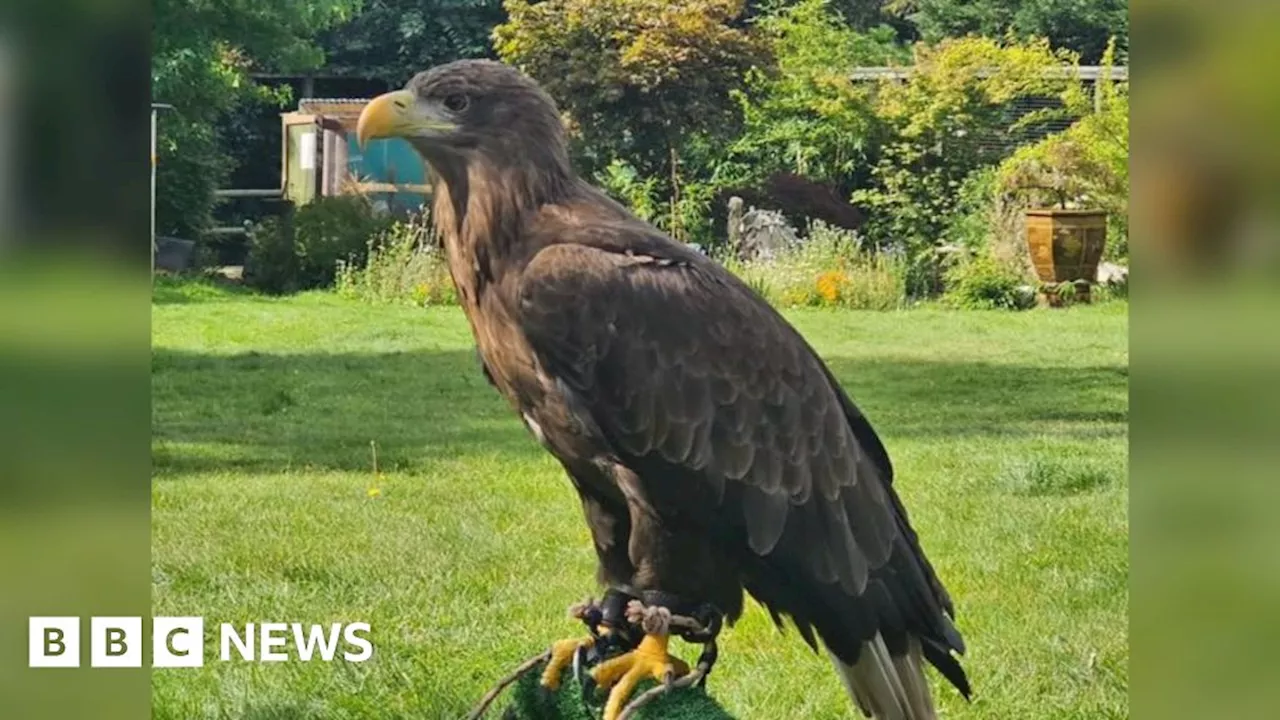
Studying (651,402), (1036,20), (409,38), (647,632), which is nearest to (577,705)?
(647,632)

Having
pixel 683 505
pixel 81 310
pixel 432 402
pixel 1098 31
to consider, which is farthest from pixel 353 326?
pixel 1098 31

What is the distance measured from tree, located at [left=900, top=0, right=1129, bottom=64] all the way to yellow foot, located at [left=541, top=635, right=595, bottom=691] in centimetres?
161

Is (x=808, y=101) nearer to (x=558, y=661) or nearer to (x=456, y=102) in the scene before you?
(x=456, y=102)

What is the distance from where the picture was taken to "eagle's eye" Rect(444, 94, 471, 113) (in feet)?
11.7

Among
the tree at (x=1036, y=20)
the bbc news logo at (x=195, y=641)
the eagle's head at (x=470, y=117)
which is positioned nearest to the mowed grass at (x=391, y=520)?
the bbc news logo at (x=195, y=641)

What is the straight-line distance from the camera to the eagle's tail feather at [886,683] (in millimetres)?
3740

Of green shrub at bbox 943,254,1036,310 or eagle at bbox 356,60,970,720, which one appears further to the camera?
green shrub at bbox 943,254,1036,310

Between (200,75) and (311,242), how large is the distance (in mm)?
446

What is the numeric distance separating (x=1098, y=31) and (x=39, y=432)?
103 inches

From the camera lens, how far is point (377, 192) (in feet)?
12.4

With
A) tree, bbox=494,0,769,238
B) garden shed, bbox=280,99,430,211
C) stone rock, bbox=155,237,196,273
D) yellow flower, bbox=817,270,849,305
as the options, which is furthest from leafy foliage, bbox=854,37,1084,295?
stone rock, bbox=155,237,196,273

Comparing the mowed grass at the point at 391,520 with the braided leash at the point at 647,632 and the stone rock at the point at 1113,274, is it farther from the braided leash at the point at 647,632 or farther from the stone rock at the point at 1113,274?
the stone rock at the point at 1113,274

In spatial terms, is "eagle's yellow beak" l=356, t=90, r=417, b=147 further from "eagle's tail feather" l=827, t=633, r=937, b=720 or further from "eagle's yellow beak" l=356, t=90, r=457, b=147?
"eagle's tail feather" l=827, t=633, r=937, b=720

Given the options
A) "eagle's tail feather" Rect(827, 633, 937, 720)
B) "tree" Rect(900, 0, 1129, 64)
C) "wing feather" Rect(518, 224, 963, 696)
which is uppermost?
"tree" Rect(900, 0, 1129, 64)
